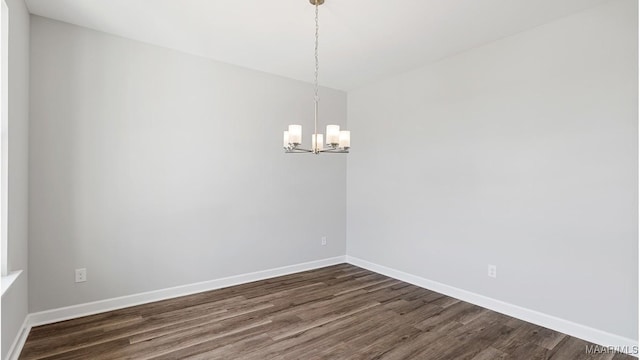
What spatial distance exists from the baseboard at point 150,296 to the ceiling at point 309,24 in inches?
104

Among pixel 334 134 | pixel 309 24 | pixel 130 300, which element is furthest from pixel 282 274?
pixel 309 24

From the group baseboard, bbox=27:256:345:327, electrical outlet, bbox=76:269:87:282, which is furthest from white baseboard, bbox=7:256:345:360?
electrical outlet, bbox=76:269:87:282

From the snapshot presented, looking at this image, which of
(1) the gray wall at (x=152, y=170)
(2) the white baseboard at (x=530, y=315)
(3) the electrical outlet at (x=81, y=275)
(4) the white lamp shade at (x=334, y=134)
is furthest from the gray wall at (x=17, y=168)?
(2) the white baseboard at (x=530, y=315)

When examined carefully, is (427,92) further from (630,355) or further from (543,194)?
(630,355)

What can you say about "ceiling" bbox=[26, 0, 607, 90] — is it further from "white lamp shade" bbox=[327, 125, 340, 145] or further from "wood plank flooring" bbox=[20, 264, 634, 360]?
"wood plank flooring" bbox=[20, 264, 634, 360]

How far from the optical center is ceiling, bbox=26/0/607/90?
268 cm

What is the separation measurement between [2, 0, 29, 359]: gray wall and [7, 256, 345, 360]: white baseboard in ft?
0.41

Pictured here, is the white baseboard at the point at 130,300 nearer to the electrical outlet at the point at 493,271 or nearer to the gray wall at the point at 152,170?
the gray wall at the point at 152,170

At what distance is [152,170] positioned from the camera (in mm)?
3455

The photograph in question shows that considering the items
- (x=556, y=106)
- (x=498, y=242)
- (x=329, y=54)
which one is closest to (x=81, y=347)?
(x=329, y=54)

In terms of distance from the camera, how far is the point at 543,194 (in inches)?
117

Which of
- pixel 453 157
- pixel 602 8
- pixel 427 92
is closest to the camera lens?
pixel 602 8

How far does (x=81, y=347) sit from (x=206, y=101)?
8.57ft

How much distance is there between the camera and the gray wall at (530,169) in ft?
8.43
